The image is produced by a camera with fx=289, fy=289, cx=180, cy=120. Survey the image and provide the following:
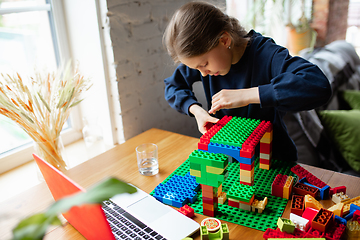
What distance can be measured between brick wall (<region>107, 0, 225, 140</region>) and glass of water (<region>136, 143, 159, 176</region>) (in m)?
0.38

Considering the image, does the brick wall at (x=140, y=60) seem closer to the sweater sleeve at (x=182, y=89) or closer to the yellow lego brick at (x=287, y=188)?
the sweater sleeve at (x=182, y=89)

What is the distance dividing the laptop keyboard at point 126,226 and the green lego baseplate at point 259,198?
5.1 inches

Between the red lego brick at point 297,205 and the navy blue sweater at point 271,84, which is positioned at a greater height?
the navy blue sweater at point 271,84

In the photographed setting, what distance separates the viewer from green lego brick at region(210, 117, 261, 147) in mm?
760

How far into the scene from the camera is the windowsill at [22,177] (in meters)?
1.15

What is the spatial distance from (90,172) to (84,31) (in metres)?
0.66

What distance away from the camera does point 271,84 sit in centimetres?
90

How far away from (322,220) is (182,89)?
79cm

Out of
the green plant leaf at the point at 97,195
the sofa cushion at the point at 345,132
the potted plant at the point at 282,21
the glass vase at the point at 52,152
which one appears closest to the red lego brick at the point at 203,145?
the green plant leaf at the point at 97,195

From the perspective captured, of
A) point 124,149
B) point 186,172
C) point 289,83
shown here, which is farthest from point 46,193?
point 289,83

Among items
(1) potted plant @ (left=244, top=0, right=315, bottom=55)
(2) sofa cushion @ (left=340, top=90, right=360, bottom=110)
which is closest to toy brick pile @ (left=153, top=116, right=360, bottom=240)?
(2) sofa cushion @ (left=340, top=90, right=360, bottom=110)

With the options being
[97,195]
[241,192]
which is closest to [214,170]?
[241,192]

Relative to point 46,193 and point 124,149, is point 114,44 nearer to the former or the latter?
point 124,149

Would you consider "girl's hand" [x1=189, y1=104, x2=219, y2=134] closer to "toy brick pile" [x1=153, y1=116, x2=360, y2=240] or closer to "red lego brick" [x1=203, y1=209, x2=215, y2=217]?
"toy brick pile" [x1=153, y1=116, x2=360, y2=240]
